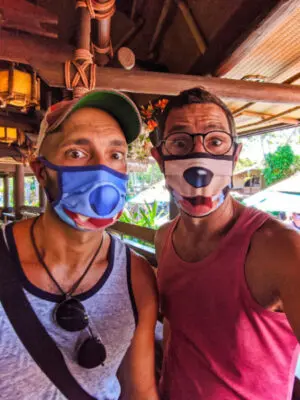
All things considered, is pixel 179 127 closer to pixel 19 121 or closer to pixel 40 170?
pixel 40 170

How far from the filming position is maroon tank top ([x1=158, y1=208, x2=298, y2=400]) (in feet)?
3.93

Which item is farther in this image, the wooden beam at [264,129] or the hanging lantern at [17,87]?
the wooden beam at [264,129]

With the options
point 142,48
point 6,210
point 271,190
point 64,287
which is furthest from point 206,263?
point 6,210

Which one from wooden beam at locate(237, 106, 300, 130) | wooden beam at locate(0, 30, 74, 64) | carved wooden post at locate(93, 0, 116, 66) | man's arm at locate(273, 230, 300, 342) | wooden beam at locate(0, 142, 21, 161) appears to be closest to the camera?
man's arm at locate(273, 230, 300, 342)

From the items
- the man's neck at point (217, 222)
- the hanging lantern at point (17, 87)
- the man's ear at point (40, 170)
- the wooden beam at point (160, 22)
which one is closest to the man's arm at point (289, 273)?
the man's neck at point (217, 222)

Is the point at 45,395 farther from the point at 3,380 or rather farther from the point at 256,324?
the point at 256,324

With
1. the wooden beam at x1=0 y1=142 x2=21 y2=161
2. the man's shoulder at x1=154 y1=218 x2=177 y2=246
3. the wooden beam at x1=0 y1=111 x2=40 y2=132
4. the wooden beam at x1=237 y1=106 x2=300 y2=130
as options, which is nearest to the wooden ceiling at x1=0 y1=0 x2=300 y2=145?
the wooden beam at x1=237 y1=106 x2=300 y2=130

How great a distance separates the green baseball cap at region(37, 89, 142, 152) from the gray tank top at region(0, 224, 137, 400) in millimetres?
454

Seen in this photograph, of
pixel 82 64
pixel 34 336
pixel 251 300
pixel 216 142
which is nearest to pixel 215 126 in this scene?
pixel 216 142

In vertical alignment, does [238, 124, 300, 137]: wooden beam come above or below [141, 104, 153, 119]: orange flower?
above

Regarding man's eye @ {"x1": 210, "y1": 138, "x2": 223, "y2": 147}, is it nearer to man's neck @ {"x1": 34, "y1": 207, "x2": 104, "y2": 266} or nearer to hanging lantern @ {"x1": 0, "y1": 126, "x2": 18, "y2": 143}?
man's neck @ {"x1": 34, "y1": 207, "x2": 104, "y2": 266}

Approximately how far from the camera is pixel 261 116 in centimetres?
516

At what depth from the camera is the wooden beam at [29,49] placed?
111 inches

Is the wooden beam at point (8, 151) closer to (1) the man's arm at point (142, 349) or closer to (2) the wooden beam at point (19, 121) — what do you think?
(2) the wooden beam at point (19, 121)
